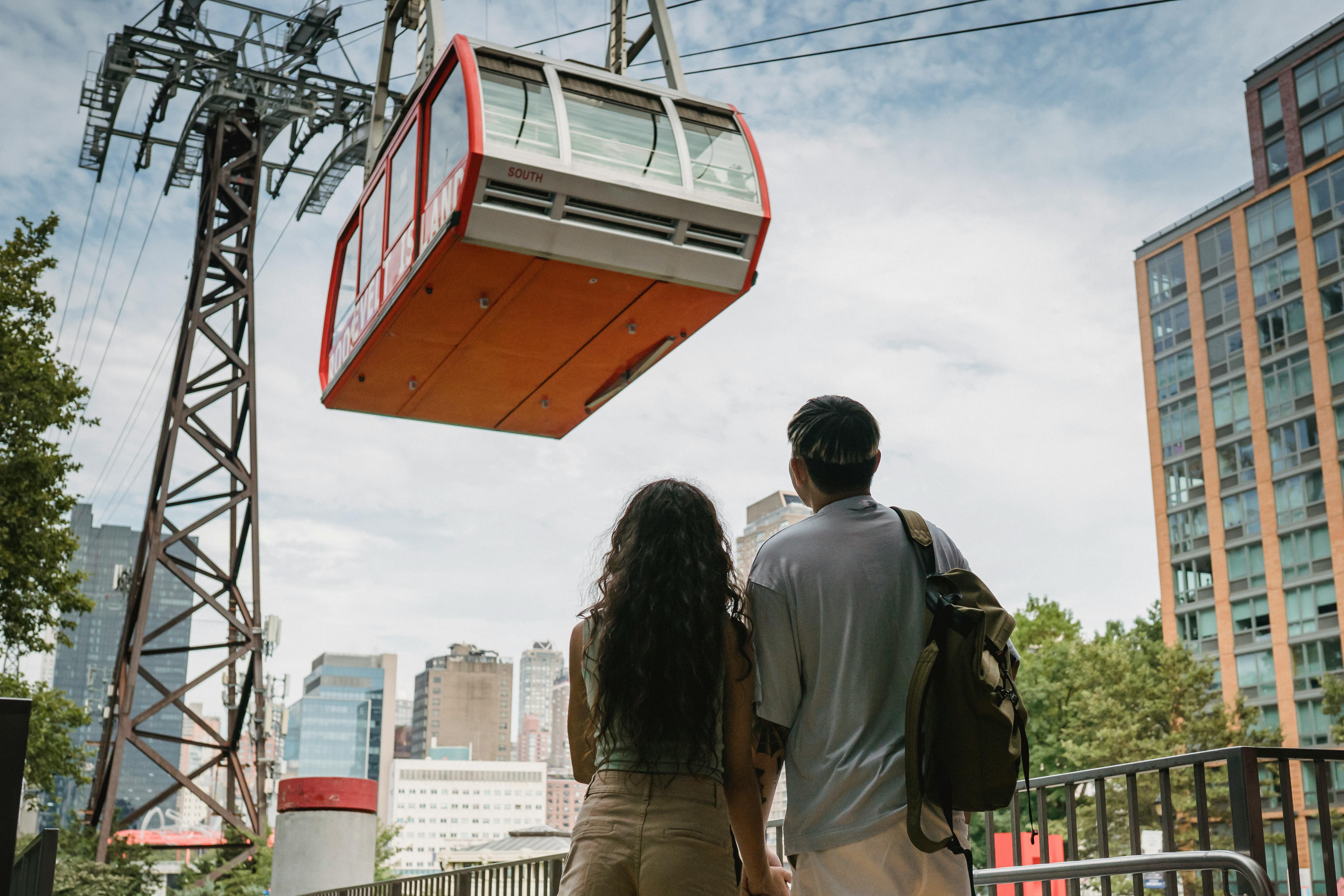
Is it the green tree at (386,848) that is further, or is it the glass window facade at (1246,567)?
the glass window facade at (1246,567)

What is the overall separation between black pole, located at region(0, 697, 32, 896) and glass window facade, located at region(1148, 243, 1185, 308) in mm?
71232

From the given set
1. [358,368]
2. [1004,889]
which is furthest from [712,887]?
[358,368]

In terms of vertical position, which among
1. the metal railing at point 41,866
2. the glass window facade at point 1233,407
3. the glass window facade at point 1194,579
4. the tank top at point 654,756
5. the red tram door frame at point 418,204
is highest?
the glass window facade at point 1233,407

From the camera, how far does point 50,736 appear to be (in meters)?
17.9

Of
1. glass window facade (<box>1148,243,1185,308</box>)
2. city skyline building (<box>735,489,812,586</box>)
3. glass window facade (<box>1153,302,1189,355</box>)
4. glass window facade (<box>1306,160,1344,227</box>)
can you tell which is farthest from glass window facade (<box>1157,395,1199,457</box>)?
city skyline building (<box>735,489,812,586</box>)

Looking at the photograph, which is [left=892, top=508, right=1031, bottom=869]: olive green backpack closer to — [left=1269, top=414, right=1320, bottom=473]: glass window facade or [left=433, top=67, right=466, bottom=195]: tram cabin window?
[left=433, top=67, right=466, bottom=195]: tram cabin window

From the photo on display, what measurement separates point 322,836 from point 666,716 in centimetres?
1478

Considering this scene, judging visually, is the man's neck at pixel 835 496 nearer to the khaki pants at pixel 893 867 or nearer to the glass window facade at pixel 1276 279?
the khaki pants at pixel 893 867

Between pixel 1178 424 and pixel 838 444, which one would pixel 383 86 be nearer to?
pixel 838 444

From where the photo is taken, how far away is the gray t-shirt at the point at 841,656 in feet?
9.11

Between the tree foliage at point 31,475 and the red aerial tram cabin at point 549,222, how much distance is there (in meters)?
8.21

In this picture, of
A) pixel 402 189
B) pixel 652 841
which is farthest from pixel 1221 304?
pixel 652 841

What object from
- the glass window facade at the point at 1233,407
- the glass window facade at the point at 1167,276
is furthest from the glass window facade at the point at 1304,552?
the glass window facade at the point at 1167,276

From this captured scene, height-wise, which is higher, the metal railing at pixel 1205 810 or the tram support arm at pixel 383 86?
the tram support arm at pixel 383 86
